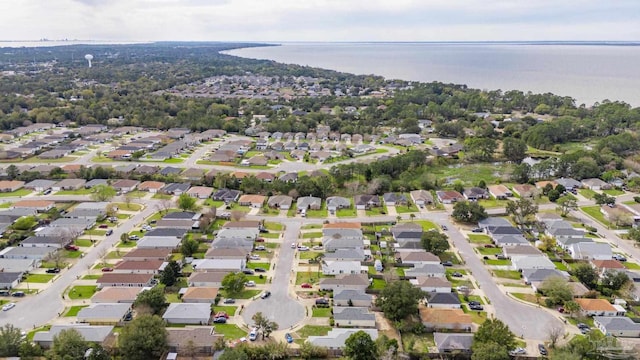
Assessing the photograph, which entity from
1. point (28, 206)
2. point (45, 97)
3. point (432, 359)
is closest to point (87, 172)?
point (28, 206)

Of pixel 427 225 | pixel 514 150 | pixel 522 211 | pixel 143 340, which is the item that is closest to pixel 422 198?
pixel 427 225

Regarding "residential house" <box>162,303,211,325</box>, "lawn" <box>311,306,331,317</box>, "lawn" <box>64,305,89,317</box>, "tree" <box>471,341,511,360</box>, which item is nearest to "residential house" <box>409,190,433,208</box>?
"lawn" <box>311,306,331,317</box>

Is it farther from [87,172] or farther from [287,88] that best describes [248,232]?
[287,88]

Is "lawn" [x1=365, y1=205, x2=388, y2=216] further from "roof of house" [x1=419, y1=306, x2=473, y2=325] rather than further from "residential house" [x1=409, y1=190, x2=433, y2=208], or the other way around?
"roof of house" [x1=419, y1=306, x2=473, y2=325]

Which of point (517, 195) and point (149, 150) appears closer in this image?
point (517, 195)

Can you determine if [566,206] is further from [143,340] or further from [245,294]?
[143,340]

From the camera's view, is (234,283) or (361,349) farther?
(234,283)
